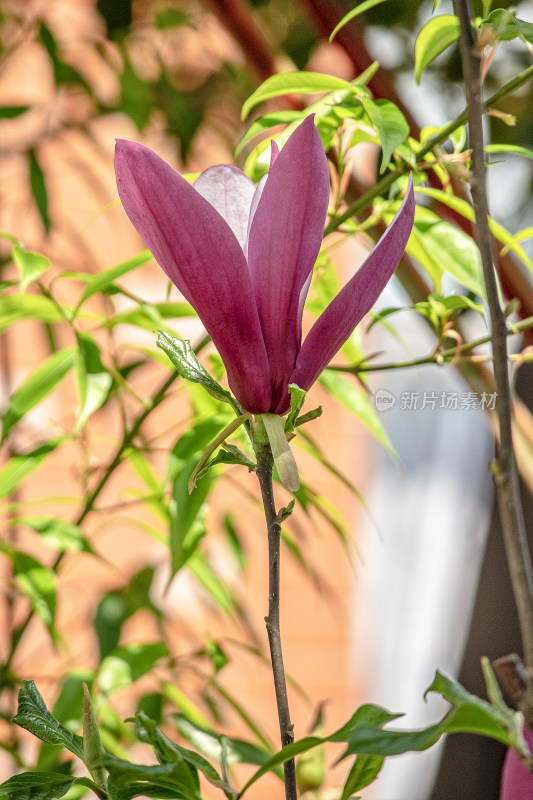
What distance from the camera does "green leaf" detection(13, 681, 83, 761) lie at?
0.14 m

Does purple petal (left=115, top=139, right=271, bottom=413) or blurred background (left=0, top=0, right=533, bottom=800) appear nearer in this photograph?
purple petal (left=115, top=139, right=271, bottom=413)

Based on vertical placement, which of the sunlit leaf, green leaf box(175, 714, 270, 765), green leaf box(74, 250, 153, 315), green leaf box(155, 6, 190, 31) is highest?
green leaf box(155, 6, 190, 31)

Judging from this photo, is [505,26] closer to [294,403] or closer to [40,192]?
[294,403]

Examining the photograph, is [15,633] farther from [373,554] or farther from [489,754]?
[373,554]

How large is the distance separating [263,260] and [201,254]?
0.01 metres

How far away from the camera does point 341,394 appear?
31 cm

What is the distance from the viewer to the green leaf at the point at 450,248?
9.5 inches

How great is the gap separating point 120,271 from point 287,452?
160mm

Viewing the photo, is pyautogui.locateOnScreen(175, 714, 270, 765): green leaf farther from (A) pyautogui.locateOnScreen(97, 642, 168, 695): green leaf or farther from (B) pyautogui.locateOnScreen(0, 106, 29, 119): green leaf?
(B) pyautogui.locateOnScreen(0, 106, 29, 119): green leaf

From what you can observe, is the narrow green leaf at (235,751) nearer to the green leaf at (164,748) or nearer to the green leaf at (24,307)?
the green leaf at (164,748)

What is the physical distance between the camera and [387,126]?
0.20 m

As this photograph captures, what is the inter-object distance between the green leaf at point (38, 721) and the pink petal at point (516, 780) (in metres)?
0.08

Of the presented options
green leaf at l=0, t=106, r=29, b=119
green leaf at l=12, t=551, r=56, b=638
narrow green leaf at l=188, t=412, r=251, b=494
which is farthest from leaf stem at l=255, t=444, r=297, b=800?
green leaf at l=0, t=106, r=29, b=119

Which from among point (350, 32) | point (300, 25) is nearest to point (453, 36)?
point (350, 32)
